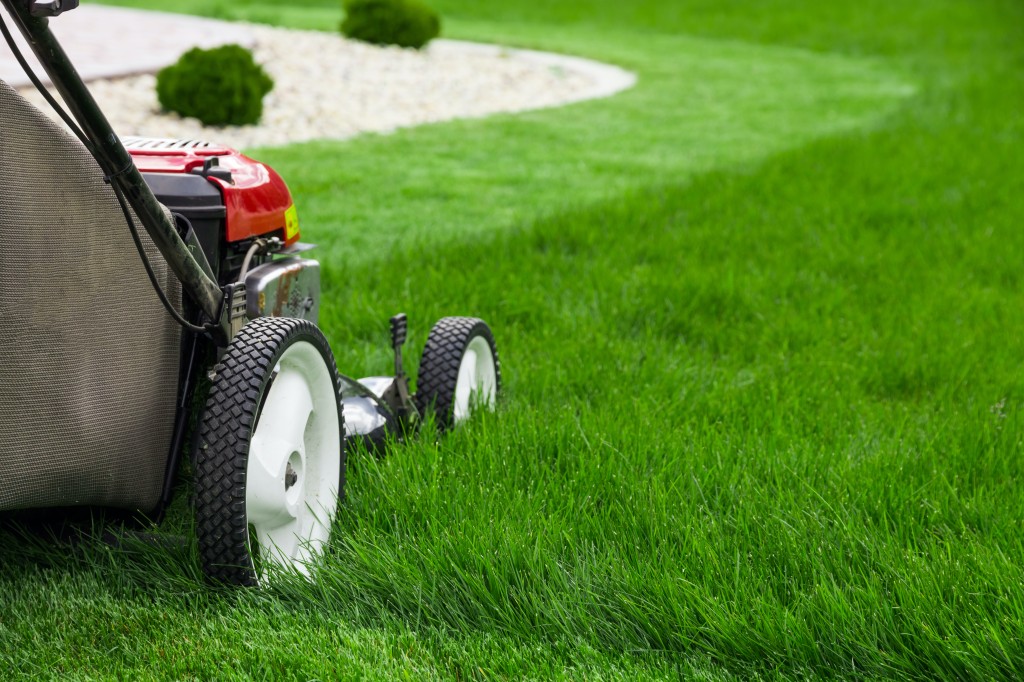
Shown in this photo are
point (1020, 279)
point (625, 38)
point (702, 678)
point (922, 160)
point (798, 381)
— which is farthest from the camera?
→ point (625, 38)

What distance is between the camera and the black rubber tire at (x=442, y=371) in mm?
2666

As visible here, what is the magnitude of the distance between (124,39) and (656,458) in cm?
1053

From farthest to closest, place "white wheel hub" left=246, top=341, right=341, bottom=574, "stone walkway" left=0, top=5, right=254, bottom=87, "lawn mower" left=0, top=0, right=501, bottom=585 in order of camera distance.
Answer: "stone walkway" left=0, top=5, right=254, bottom=87, "white wheel hub" left=246, top=341, right=341, bottom=574, "lawn mower" left=0, top=0, right=501, bottom=585

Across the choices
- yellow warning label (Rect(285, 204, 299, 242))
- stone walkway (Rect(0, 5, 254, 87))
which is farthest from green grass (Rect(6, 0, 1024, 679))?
stone walkway (Rect(0, 5, 254, 87))

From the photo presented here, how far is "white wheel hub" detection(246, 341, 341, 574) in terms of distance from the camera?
1954mm

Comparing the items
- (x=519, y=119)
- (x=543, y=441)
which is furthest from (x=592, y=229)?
(x=519, y=119)

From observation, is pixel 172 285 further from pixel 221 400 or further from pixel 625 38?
pixel 625 38

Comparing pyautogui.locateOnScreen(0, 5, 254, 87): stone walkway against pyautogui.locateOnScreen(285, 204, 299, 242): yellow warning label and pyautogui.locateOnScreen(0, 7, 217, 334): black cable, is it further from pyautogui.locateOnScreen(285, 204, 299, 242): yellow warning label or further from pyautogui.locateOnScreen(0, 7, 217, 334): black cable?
pyautogui.locateOnScreen(0, 7, 217, 334): black cable

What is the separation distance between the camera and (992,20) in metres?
18.7

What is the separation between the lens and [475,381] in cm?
289

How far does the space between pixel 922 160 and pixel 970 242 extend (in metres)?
2.32

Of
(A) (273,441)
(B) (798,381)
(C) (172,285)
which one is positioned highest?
(C) (172,285)

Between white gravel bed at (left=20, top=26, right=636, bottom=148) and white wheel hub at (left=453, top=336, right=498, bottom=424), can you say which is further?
white gravel bed at (left=20, top=26, right=636, bottom=148)

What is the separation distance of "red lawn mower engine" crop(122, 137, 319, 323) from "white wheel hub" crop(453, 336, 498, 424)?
489 millimetres
